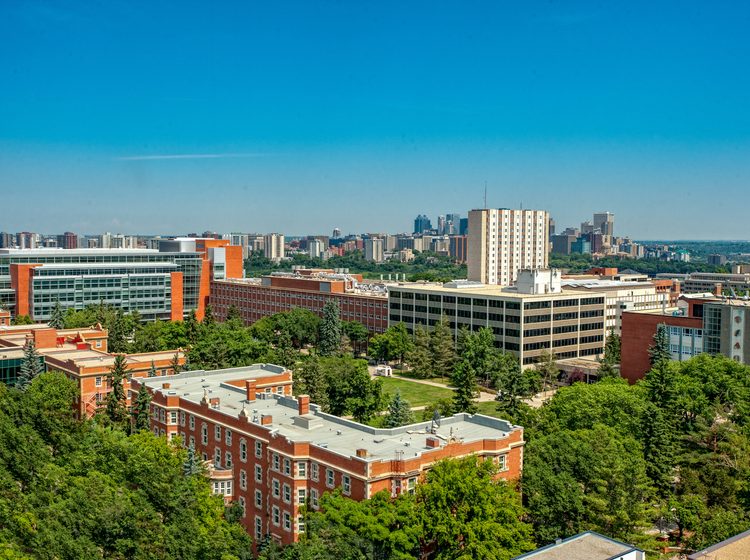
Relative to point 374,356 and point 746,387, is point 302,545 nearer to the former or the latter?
point 746,387

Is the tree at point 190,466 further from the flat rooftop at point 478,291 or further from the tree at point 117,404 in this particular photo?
the flat rooftop at point 478,291

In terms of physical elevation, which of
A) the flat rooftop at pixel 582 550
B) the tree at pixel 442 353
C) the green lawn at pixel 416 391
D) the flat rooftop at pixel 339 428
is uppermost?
the flat rooftop at pixel 339 428

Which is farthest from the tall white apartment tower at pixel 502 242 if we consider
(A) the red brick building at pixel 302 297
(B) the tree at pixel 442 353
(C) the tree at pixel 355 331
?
(B) the tree at pixel 442 353

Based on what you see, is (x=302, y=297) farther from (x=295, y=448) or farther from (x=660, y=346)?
(x=295, y=448)

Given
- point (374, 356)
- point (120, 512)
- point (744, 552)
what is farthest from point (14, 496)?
point (374, 356)

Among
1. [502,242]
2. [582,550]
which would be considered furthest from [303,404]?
[502,242]

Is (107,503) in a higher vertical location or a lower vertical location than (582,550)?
lower
